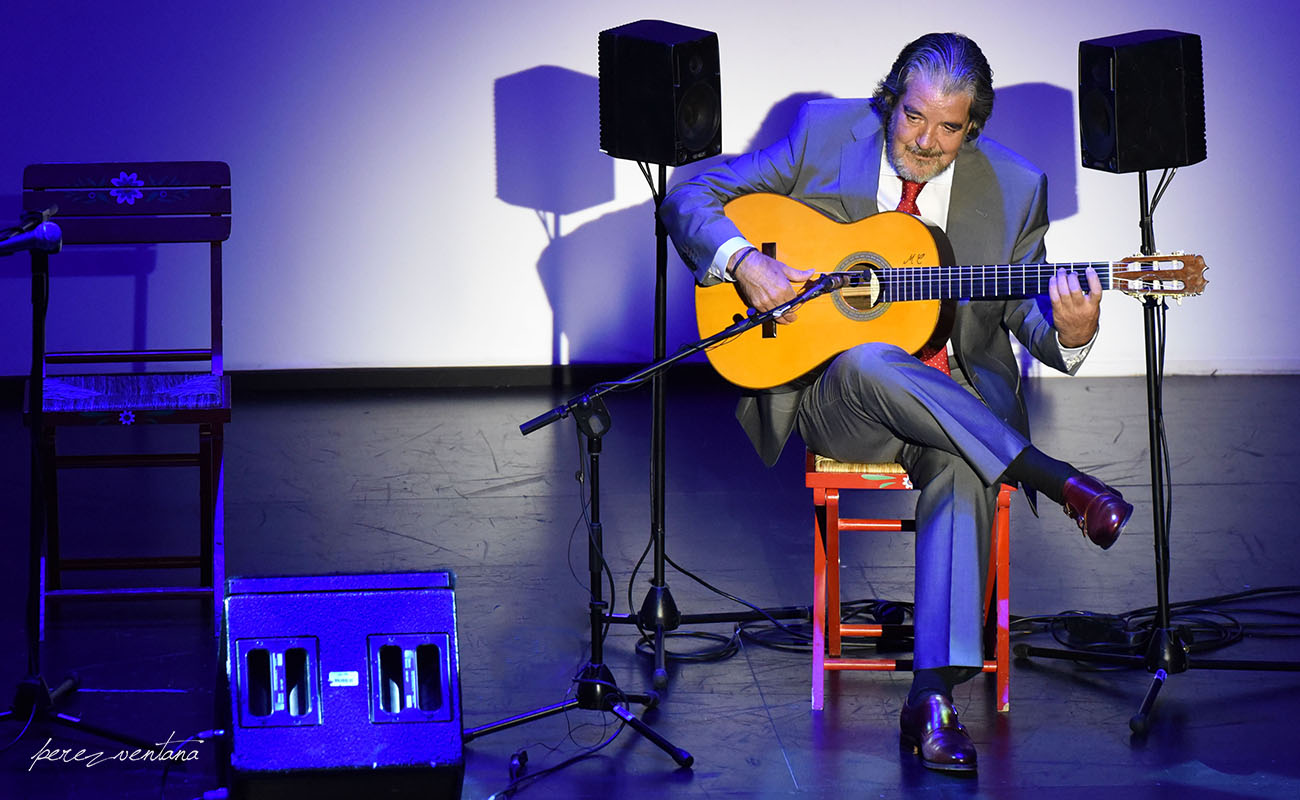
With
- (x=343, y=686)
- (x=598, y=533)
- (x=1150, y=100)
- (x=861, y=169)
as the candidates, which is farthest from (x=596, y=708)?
(x=1150, y=100)

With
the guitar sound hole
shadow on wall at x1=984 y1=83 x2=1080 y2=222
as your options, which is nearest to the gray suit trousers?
the guitar sound hole

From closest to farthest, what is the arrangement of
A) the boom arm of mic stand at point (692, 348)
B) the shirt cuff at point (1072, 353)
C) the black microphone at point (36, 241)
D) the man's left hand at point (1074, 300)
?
the black microphone at point (36, 241) → the boom arm of mic stand at point (692, 348) → the man's left hand at point (1074, 300) → the shirt cuff at point (1072, 353)

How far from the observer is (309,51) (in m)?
6.74

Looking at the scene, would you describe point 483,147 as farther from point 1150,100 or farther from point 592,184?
point 1150,100

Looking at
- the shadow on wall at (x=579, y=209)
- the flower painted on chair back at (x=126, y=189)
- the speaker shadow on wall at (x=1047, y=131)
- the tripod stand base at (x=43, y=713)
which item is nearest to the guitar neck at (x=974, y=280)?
the tripod stand base at (x=43, y=713)

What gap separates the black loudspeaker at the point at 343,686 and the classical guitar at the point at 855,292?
3.54ft

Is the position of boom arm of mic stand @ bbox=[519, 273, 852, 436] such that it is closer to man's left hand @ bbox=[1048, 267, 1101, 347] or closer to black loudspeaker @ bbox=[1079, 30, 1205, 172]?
man's left hand @ bbox=[1048, 267, 1101, 347]

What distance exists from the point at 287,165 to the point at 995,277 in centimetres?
457

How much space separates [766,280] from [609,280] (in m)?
4.00

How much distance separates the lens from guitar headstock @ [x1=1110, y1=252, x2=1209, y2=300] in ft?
9.36

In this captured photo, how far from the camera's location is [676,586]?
3.81 meters

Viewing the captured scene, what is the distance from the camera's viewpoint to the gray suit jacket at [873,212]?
312 cm

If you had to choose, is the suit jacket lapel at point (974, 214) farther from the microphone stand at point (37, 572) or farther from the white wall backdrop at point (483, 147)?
the white wall backdrop at point (483, 147)

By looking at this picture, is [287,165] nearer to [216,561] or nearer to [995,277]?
[216,561]
